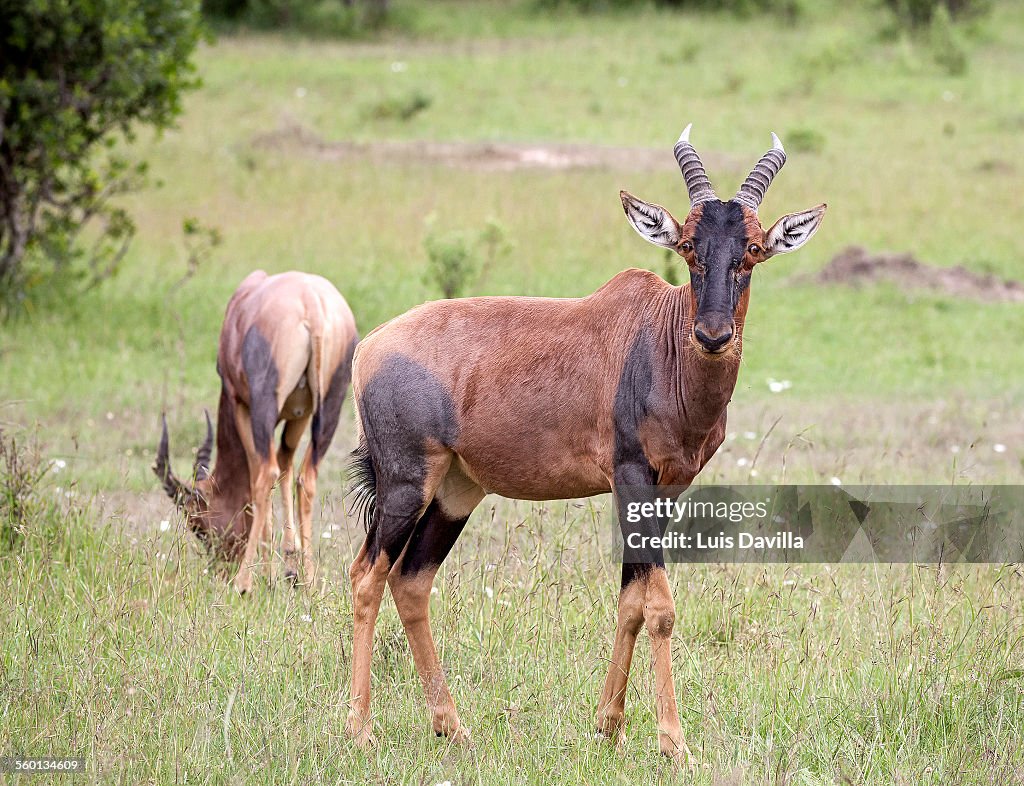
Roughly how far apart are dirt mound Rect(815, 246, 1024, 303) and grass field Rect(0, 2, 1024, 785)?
353mm

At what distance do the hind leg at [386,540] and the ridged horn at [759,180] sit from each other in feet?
4.67

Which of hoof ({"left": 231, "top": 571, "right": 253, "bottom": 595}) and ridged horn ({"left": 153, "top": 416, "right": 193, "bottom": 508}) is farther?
ridged horn ({"left": 153, "top": 416, "right": 193, "bottom": 508})

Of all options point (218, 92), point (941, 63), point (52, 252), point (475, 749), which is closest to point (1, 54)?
point (52, 252)

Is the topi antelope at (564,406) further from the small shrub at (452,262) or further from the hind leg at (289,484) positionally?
the small shrub at (452,262)

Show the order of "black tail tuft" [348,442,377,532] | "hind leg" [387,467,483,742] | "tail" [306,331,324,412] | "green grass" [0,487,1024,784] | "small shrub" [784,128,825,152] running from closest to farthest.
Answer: "green grass" [0,487,1024,784] → "hind leg" [387,467,483,742] → "black tail tuft" [348,442,377,532] → "tail" [306,331,324,412] → "small shrub" [784,128,825,152]

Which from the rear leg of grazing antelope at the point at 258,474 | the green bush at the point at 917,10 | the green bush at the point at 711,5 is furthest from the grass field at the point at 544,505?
the green bush at the point at 711,5

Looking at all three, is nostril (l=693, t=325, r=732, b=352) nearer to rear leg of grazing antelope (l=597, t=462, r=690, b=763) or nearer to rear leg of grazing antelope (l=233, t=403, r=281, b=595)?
rear leg of grazing antelope (l=597, t=462, r=690, b=763)

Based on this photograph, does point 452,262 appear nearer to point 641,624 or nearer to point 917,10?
point 641,624

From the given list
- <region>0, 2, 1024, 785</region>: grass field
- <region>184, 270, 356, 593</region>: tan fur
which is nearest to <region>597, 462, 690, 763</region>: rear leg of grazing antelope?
<region>0, 2, 1024, 785</region>: grass field

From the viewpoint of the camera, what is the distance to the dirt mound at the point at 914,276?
1449 cm

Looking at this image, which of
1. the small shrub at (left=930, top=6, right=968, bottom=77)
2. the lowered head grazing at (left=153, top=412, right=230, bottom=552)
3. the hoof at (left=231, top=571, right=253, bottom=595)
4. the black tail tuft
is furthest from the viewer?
the small shrub at (left=930, top=6, right=968, bottom=77)

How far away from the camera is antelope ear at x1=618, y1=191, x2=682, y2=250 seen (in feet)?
15.0

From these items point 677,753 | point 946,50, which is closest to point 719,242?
point 677,753

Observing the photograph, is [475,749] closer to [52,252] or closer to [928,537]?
[928,537]
